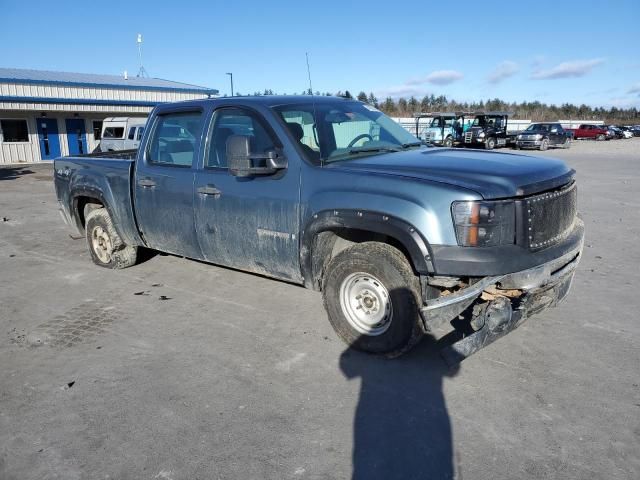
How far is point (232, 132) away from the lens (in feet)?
15.3

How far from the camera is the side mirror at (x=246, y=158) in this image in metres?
4.02

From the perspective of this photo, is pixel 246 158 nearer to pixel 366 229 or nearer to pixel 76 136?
pixel 366 229

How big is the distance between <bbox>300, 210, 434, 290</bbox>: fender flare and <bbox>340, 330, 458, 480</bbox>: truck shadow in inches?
31.5

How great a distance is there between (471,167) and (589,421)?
6.04 ft

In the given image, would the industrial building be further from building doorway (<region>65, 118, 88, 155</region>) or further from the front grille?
the front grille

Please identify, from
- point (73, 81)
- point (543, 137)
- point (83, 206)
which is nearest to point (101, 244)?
point (83, 206)

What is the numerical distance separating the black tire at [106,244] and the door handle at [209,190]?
193cm

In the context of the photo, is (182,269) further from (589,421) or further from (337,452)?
(589,421)

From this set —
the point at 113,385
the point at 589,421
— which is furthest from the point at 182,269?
the point at 589,421

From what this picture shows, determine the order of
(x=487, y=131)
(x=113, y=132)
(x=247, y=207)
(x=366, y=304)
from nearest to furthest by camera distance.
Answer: (x=366, y=304) → (x=247, y=207) → (x=113, y=132) → (x=487, y=131)

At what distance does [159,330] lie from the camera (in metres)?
4.52

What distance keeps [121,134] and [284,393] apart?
1813 cm

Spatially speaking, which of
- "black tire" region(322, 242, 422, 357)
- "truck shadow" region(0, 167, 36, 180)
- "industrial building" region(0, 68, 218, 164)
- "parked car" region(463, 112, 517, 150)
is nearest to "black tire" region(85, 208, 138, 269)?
"black tire" region(322, 242, 422, 357)

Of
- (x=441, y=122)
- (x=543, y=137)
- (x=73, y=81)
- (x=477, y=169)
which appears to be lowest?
(x=477, y=169)
